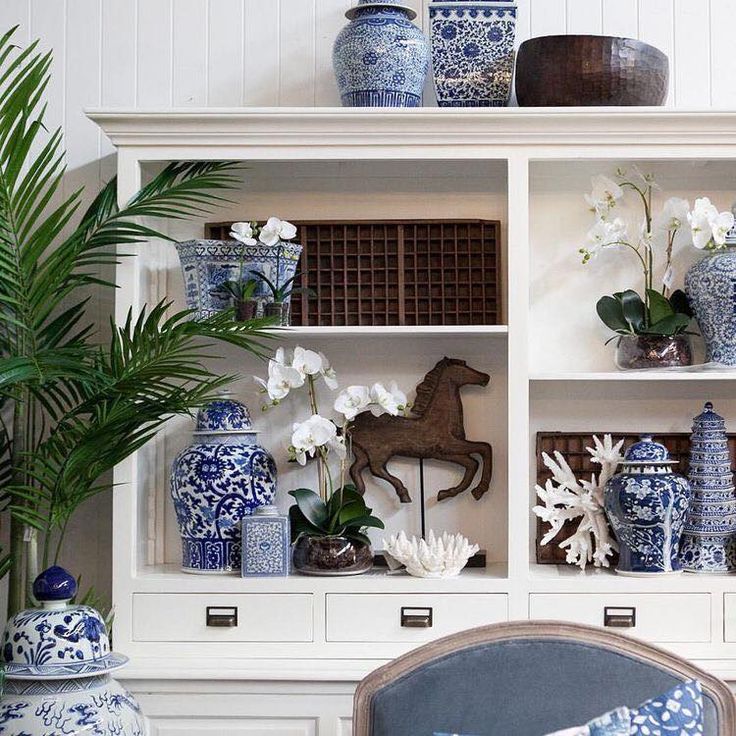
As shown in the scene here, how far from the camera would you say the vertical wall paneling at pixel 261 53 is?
2740 mm

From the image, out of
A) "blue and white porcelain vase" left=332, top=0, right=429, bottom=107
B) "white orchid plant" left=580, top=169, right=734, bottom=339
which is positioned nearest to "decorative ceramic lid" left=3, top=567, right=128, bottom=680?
"blue and white porcelain vase" left=332, top=0, right=429, bottom=107

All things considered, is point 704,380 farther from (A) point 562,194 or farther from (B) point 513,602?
(B) point 513,602

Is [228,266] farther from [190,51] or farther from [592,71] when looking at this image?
[592,71]

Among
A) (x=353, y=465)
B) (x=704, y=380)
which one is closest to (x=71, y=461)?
(x=353, y=465)

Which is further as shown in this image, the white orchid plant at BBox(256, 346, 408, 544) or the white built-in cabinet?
the white orchid plant at BBox(256, 346, 408, 544)

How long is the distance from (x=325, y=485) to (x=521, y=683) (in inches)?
38.3

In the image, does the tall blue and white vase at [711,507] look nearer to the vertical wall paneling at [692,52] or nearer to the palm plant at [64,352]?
the vertical wall paneling at [692,52]

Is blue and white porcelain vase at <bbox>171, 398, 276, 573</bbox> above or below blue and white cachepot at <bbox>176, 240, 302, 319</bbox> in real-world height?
below

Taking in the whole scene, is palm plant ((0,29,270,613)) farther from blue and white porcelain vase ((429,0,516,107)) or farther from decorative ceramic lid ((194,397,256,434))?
blue and white porcelain vase ((429,0,516,107))

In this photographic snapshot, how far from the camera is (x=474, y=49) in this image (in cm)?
248

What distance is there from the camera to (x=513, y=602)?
93.3 inches

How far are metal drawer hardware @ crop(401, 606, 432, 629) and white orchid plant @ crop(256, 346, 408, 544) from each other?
20cm

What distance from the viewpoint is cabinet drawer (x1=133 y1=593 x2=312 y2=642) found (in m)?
2.38

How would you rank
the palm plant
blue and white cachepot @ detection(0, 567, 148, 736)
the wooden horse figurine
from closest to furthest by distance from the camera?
1. blue and white cachepot @ detection(0, 567, 148, 736)
2. the palm plant
3. the wooden horse figurine
